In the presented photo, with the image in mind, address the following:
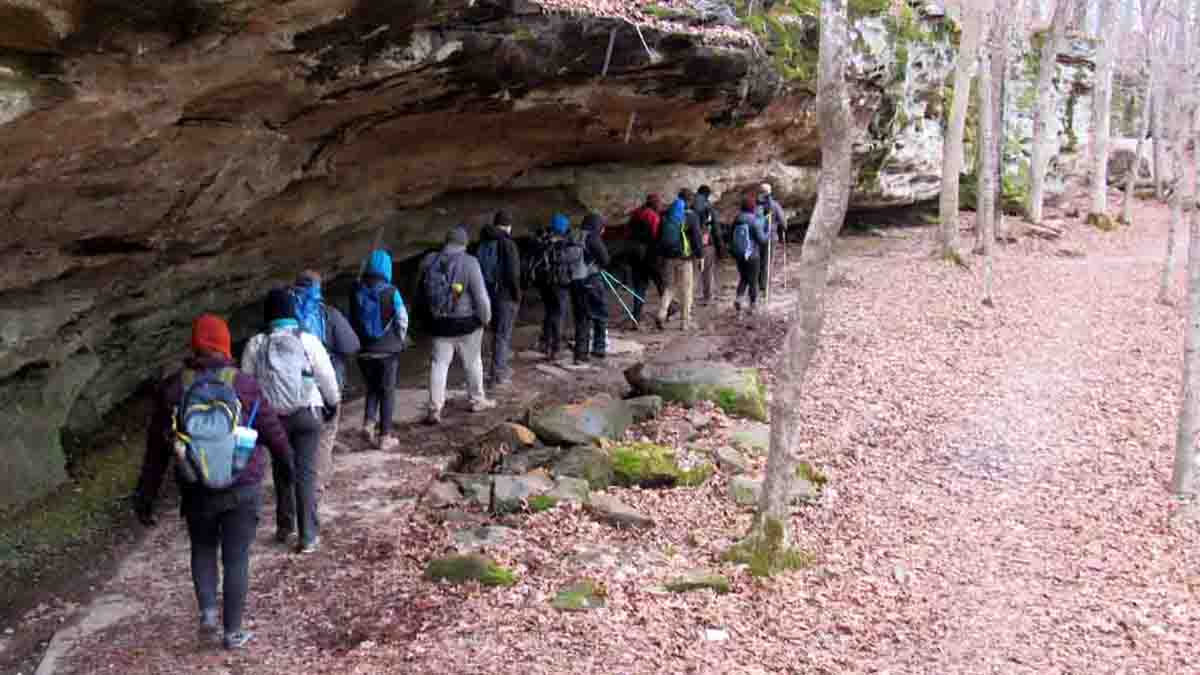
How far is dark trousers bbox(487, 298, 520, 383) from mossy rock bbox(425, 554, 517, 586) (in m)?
5.32

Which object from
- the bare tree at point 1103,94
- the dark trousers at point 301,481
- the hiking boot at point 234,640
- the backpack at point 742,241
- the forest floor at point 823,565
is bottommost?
the forest floor at point 823,565

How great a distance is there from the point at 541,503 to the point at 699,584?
170 centimetres

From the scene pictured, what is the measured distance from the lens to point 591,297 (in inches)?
526

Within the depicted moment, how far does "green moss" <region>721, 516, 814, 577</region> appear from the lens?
7.40 m

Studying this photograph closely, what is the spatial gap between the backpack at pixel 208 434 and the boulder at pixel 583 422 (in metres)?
4.50

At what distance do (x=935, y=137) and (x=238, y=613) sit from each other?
22.5m

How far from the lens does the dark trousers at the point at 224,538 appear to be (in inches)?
220

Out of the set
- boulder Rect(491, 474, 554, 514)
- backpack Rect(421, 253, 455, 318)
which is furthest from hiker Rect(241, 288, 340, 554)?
backpack Rect(421, 253, 455, 318)

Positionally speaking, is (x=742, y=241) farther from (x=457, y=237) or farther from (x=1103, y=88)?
(x=1103, y=88)

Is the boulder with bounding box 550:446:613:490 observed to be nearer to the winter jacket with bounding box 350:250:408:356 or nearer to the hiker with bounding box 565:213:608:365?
the winter jacket with bounding box 350:250:408:356

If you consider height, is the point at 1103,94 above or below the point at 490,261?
above

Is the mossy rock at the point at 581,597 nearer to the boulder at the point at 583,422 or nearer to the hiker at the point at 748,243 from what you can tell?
the boulder at the point at 583,422

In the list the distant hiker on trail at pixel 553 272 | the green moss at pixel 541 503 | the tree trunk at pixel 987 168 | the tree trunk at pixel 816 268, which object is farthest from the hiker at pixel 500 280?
the tree trunk at pixel 987 168

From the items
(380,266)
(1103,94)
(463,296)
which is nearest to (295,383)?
(380,266)
